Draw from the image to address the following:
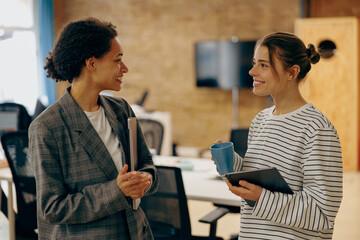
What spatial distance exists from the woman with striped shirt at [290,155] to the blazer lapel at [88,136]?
1.31 feet

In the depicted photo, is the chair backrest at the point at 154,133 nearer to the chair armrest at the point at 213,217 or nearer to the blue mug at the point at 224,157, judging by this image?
the chair armrest at the point at 213,217

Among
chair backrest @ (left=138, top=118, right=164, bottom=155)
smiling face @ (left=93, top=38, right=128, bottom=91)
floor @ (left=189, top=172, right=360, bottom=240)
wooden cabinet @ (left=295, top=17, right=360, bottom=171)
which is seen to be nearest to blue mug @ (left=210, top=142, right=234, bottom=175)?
smiling face @ (left=93, top=38, right=128, bottom=91)

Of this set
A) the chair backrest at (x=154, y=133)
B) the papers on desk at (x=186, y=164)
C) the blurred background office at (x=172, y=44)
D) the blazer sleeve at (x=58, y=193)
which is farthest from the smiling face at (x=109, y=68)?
the blurred background office at (x=172, y=44)

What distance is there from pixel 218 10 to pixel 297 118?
571cm

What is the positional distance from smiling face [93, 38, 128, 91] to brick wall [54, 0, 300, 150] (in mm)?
5237

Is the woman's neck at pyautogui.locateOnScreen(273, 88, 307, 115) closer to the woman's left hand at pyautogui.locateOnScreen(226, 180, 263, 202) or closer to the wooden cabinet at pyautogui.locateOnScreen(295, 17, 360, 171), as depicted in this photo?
the woman's left hand at pyautogui.locateOnScreen(226, 180, 263, 202)

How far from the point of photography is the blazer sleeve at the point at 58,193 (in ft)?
4.18

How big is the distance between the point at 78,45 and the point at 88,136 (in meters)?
0.29

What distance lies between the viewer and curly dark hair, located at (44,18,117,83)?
4.45ft

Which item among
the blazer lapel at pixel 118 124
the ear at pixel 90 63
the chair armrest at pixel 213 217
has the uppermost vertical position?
the ear at pixel 90 63

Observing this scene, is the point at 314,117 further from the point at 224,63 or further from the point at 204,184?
the point at 224,63

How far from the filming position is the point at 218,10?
22.3 ft

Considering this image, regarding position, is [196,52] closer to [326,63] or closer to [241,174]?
[326,63]

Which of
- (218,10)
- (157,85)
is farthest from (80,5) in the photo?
(218,10)
